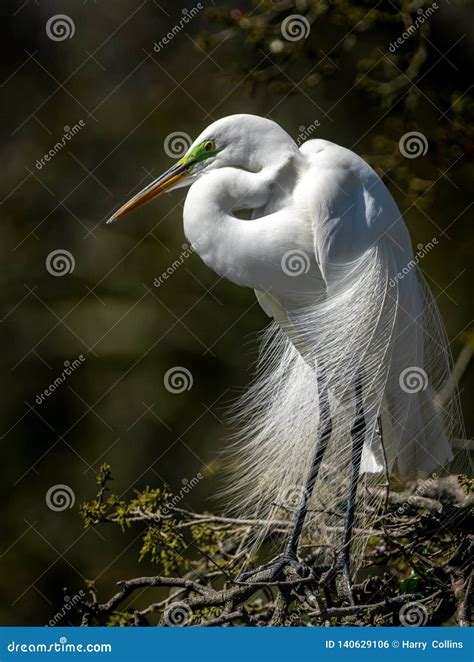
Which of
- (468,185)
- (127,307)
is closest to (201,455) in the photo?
(127,307)

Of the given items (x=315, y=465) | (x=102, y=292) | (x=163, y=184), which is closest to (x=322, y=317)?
(x=315, y=465)

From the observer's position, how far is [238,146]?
7.27 ft

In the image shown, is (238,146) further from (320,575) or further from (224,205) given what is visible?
(320,575)

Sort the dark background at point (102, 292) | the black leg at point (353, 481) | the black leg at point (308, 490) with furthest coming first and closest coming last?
the dark background at point (102, 292), the black leg at point (308, 490), the black leg at point (353, 481)

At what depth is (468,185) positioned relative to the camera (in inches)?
129

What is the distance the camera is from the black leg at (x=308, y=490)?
85.9 inches

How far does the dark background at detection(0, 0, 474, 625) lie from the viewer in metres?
3.66

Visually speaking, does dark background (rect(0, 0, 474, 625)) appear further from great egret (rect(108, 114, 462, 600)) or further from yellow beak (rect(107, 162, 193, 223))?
yellow beak (rect(107, 162, 193, 223))

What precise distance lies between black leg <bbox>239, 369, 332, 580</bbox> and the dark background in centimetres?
114

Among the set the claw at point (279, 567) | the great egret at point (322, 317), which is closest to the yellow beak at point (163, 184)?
the great egret at point (322, 317)

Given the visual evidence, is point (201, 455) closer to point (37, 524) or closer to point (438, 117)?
point (37, 524)

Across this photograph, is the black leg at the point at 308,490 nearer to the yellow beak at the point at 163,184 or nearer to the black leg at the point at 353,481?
the black leg at the point at 353,481

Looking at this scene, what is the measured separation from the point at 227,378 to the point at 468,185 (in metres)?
1.06

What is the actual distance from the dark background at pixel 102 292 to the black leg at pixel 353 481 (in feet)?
3.99
